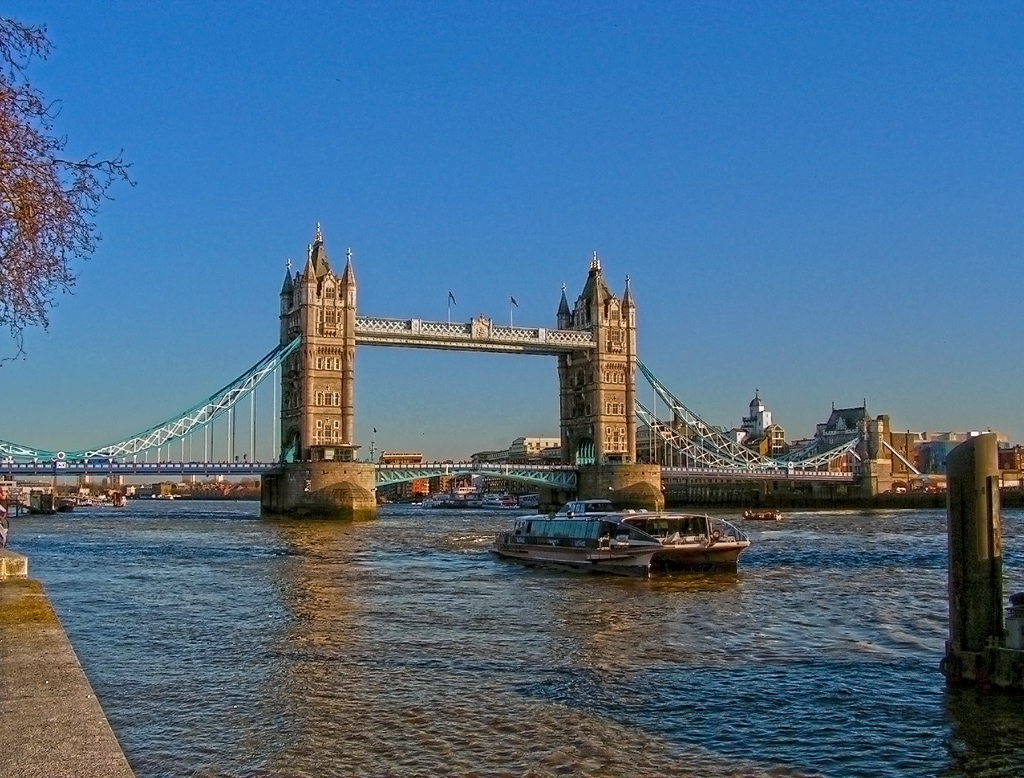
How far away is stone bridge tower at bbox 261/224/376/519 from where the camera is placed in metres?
81.6

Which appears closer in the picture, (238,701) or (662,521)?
(238,701)

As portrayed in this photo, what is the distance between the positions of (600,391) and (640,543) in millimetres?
68734

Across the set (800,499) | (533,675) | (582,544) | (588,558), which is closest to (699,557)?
(588,558)

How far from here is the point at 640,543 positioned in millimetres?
32719

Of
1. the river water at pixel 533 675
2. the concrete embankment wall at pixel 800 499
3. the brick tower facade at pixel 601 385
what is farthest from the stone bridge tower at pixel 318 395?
the concrete embankment wall at pixel 800 499

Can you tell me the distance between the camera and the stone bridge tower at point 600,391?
9994 cm

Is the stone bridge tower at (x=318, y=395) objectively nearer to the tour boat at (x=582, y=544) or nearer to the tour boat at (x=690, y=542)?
the tour boat at (x=582, y=544)

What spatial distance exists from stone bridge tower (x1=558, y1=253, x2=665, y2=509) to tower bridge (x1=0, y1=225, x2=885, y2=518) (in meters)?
0.11

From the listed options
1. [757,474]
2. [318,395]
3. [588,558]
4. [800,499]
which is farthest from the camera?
[800,499]

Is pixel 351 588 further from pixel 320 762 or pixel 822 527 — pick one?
pixel 822 527

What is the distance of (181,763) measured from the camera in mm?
11422

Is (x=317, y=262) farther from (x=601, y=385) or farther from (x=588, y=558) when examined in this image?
(x=588, y=558)

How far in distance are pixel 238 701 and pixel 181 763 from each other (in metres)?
2.90

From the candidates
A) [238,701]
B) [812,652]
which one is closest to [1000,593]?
[812,652]
